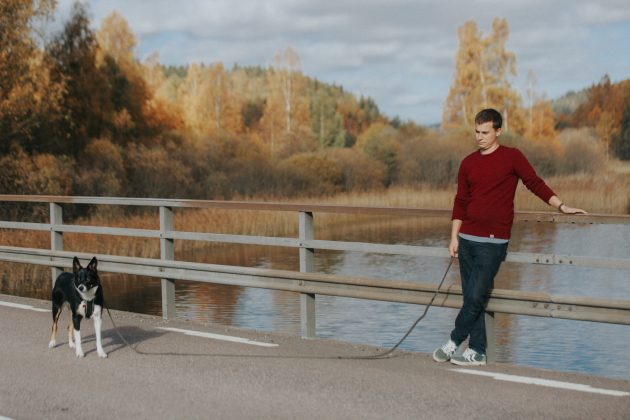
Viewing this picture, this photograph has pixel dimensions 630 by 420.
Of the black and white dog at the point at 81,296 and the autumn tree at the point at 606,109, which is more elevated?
the autumn tree at the point at 606,109

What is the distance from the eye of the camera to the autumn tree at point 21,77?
3334 cm

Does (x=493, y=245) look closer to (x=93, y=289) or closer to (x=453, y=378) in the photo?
(x=453, y=378)

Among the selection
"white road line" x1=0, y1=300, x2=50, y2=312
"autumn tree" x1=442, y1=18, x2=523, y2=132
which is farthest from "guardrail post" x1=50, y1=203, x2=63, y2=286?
"autumn tree" x1=442, y1=18, x2=523, y2=132

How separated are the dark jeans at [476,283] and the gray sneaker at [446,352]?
5 centimetres

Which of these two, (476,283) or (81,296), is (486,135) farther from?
(81,296)

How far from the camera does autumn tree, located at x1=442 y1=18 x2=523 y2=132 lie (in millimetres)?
83938

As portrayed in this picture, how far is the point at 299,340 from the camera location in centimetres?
929

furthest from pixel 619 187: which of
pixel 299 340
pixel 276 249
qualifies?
pixel 299 340

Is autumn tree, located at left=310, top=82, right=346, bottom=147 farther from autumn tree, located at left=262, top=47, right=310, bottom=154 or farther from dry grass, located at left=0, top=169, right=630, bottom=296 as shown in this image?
dry grass, located at left=0, top=169, right=630, bottom=296

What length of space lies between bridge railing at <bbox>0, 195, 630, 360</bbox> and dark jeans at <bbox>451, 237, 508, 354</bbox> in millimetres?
129

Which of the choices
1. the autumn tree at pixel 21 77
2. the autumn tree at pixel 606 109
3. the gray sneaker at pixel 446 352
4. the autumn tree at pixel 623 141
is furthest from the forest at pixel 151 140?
the autumn tree at pixel 606 109

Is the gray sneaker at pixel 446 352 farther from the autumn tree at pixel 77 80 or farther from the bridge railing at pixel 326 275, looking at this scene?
the autumn tree at pixel 77 80

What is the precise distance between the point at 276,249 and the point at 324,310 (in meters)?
13.3

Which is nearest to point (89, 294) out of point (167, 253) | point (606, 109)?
point (167, 253)
